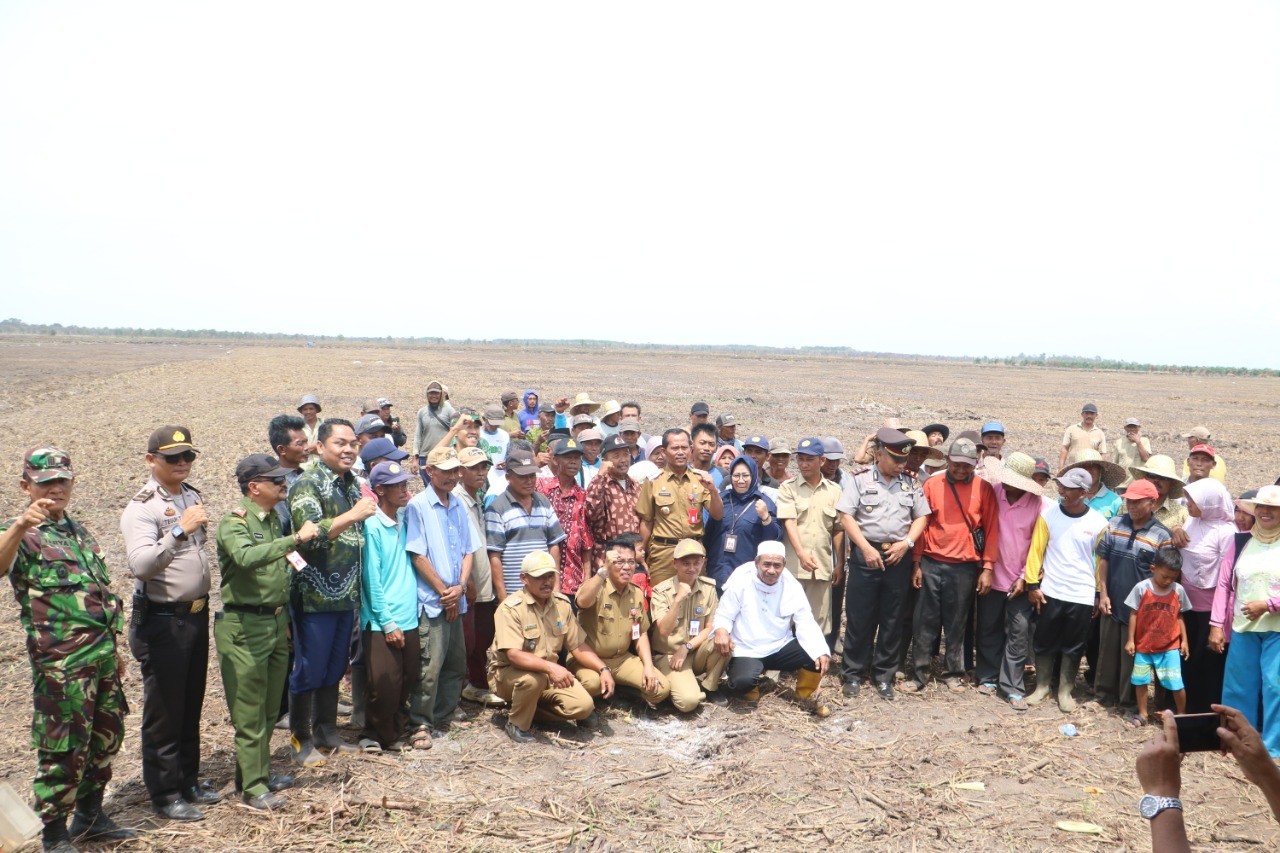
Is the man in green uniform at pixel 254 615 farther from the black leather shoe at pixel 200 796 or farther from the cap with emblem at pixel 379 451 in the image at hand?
the cap with emblem at pixel 379 451

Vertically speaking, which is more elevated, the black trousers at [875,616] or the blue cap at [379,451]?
the blue cap at [379,451]

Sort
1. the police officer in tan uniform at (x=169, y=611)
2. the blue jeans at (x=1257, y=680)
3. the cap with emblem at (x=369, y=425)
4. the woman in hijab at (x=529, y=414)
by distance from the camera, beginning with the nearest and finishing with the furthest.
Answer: the police officer in tan uniform at (x=169, y=611) → the blue jeans at (x=1257, y=680) → the cap with emblem at (x=369, y=425) → the woman in hijab at (x=529, y=414)

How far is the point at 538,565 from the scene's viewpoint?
580 cm

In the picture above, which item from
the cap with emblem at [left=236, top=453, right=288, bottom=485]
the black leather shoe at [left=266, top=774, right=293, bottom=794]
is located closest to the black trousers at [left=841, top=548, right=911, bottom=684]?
the black leather shoe at [left=266, top=774, right=293, bottom=794]

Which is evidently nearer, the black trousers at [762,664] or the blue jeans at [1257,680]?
the blue jeans at [1257,680]

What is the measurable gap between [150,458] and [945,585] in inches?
240

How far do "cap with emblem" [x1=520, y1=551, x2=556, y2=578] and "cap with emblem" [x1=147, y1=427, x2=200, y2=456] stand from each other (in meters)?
2.35

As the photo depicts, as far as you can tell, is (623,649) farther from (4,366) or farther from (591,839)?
(4,366)

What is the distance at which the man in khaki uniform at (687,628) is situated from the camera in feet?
21.6

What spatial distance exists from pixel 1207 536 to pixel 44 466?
771 centimetres

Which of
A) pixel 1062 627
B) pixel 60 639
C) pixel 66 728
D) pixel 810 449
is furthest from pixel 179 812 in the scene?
pixel 1062 627

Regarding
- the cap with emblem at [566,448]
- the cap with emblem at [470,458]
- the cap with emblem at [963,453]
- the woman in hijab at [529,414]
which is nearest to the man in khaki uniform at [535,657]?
the cap with emblem at [470,458]

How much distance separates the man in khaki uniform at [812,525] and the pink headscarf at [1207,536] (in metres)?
2.72

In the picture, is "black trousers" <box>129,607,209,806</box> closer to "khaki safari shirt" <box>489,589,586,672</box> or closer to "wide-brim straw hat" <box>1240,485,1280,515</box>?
"khaki safari shirt" <box>489,589,586,672</box>
